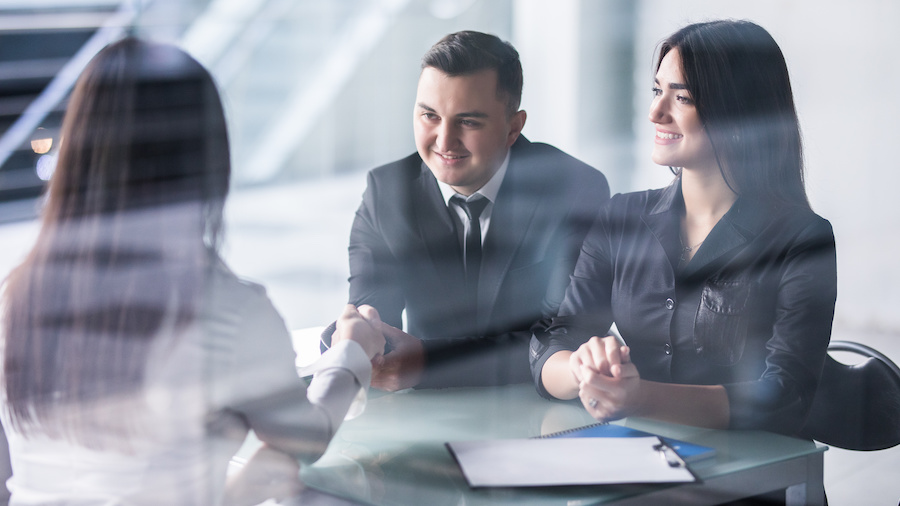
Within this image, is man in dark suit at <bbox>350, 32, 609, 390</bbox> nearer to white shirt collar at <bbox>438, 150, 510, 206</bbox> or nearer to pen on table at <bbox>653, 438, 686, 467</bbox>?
white shirt collar at <bbox>438, 150, 510, 206</bbox>

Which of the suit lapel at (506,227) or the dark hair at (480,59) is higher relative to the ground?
the dark hair at (480,59)

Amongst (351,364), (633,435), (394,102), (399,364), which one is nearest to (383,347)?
(399,364)

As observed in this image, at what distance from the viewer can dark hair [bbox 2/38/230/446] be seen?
59 cm

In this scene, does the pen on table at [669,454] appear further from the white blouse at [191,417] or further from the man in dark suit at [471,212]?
the man in dark suit at [471,212]

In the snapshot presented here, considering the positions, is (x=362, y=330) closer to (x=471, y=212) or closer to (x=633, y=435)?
(x=633, y=435)

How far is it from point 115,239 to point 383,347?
0.44 metres

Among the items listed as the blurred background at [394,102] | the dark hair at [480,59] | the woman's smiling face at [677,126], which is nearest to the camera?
the blurred background at [394,102]

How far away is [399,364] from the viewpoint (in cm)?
100

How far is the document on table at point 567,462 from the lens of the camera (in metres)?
0.67

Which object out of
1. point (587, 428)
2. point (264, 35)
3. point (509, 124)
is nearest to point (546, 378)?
point (587, 428)

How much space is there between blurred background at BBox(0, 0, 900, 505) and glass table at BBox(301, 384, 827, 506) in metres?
0.22

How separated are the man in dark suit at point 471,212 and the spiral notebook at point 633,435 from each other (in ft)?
1.38

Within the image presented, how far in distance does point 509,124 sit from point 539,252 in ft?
0.67

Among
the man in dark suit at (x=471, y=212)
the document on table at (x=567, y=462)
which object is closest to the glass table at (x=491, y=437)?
the document on table at (x=567, y=462)
